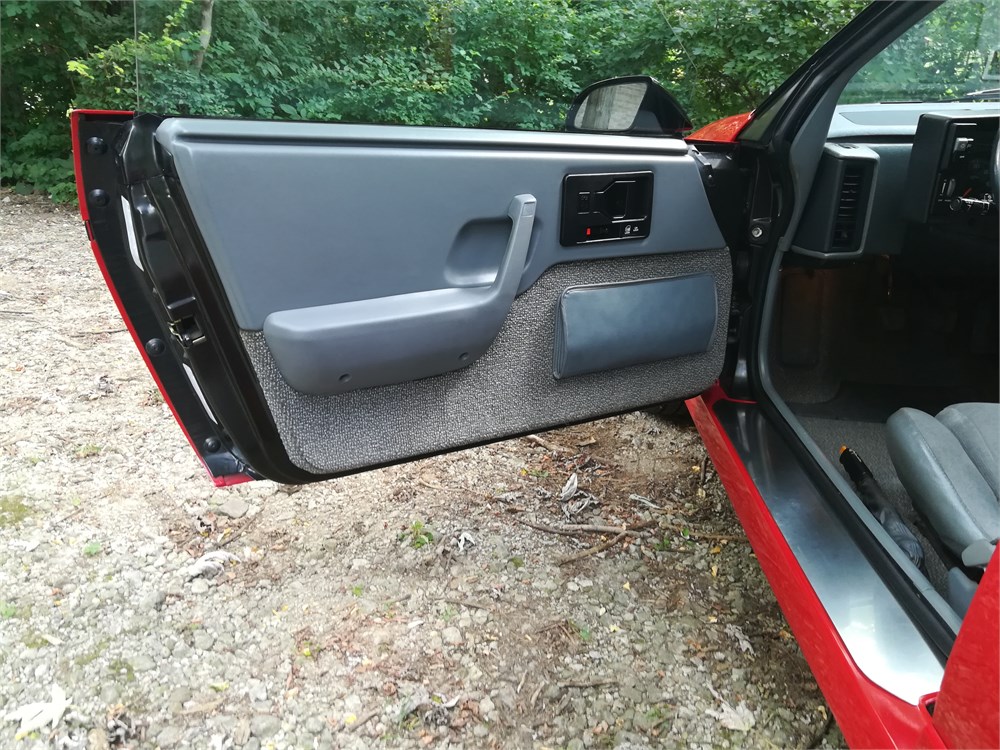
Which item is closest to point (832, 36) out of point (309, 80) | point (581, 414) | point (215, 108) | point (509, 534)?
point (581, 414)

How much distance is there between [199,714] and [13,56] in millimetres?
6679

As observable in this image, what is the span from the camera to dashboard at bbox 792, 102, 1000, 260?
1.87 meters

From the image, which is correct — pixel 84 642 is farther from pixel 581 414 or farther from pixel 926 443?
pixel 926 443

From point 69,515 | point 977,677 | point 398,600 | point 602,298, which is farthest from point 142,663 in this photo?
point 977,677

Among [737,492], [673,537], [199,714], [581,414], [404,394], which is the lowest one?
[673,537]

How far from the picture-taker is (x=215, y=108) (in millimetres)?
1310

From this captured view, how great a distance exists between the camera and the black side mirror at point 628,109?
170cm

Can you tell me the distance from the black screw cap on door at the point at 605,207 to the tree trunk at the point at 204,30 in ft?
2.48

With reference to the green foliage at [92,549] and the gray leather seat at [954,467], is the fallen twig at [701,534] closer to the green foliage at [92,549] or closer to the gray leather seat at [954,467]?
the gray leather seat at [954,467]

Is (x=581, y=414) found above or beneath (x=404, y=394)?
beneath

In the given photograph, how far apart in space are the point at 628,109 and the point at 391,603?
56.6 inches

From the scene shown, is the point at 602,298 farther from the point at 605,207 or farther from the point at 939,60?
the point at 939,60

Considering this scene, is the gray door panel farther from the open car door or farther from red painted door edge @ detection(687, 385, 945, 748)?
red painted door edge @ detection(687, 385, 945, 748)

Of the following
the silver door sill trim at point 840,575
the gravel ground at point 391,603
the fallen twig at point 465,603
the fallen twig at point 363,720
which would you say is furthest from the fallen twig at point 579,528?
the fallen twig at point 363,720
